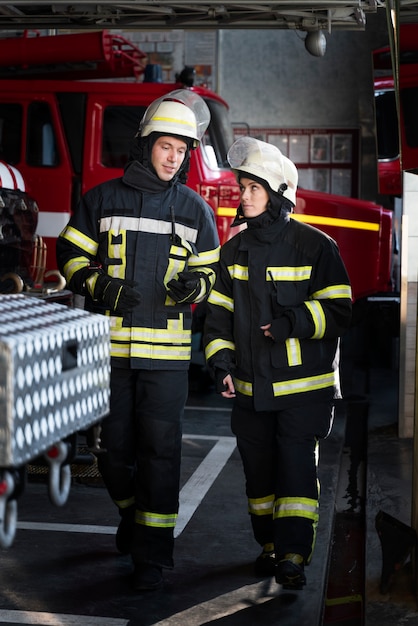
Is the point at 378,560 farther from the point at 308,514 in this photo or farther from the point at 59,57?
the point at 59,57

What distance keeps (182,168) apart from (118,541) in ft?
5.87

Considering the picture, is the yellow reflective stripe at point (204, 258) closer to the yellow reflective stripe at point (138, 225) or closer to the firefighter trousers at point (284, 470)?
the yellow reflective stripe at point (138, 225)

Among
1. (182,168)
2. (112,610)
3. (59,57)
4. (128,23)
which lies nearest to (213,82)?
Result: (59,57)

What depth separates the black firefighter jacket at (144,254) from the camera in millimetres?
4074

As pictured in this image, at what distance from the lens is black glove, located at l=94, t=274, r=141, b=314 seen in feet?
12.8

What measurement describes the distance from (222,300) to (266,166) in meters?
0.64

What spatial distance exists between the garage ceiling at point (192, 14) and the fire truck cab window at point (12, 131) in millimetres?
1563

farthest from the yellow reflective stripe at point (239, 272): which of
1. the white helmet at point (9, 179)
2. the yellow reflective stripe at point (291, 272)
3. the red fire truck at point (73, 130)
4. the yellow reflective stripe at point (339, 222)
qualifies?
the yellow reflective stripe at point (339, 222)

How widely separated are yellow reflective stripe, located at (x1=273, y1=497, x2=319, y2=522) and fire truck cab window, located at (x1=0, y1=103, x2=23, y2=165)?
529cm

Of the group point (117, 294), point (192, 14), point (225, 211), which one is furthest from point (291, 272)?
point (225, 211)

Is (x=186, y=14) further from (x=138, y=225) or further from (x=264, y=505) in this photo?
(x=264, y=505)

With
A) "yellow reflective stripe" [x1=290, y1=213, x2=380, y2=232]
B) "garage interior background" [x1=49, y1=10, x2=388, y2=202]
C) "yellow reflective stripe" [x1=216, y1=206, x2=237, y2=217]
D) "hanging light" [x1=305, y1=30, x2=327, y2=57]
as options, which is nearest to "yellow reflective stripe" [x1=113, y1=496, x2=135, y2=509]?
"hanging light" [x1=305, y1=30, x2=327, y2=57]

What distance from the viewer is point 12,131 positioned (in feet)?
27.6

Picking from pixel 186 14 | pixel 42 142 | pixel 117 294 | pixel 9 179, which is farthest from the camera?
pixel 42 142
